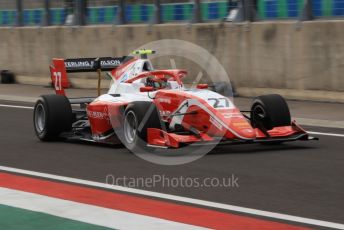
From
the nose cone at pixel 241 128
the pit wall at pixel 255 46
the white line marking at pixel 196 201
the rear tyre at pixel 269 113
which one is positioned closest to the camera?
the white line marking at pixel 196 201

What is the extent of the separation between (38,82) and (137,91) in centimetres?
1307

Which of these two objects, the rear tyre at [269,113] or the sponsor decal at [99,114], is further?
the sponsor decal at [99,114]

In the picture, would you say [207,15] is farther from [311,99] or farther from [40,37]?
[40,37]

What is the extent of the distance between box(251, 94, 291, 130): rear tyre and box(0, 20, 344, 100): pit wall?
5430mm

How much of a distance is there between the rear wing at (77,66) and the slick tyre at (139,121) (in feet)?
7.12

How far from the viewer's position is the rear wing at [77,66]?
513 inches

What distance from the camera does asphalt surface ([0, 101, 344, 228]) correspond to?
7.74m

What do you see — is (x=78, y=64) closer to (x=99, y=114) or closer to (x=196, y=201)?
(x=99, y=114)

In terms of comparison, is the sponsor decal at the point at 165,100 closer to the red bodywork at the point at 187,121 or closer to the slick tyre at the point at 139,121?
the red bodywork at the point at 187,121

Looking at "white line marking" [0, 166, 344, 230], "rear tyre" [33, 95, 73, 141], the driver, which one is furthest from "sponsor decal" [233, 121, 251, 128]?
"rear tyre" [33, 95, 73, 141]

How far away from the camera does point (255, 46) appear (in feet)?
59.9

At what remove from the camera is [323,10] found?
17.1 meters

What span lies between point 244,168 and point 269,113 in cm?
166

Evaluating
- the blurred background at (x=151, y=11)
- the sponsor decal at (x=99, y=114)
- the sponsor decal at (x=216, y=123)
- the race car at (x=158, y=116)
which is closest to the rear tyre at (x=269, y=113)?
the race car at (x=158, y=116)
